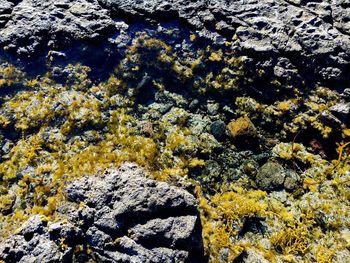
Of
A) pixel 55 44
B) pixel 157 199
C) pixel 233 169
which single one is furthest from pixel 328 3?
pixel 55 44

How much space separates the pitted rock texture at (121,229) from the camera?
33.1ft

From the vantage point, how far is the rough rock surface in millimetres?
13445

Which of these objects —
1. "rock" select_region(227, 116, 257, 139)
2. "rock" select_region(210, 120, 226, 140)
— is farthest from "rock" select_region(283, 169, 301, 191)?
"rock" select_region(210, 120, 226, 140)

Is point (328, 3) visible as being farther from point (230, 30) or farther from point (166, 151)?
point (166, 151)

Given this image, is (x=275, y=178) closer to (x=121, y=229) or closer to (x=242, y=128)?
(x=242, y=128)

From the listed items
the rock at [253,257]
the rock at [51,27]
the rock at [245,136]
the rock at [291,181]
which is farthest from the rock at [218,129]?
the rock at [51,27]

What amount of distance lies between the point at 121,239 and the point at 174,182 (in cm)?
285

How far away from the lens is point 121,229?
10.4 m

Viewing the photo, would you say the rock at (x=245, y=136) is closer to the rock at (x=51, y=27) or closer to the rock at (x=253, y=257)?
the rock at (x=253, y=257)

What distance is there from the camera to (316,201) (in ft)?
38.4

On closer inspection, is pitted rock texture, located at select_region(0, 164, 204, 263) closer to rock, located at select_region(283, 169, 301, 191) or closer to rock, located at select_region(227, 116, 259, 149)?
rock, located at select_region(227, 116, 259, 149)

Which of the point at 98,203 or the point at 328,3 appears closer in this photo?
the point at 98,203

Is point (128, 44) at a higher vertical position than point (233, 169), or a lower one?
higher

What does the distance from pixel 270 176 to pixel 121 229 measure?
6.15 m
